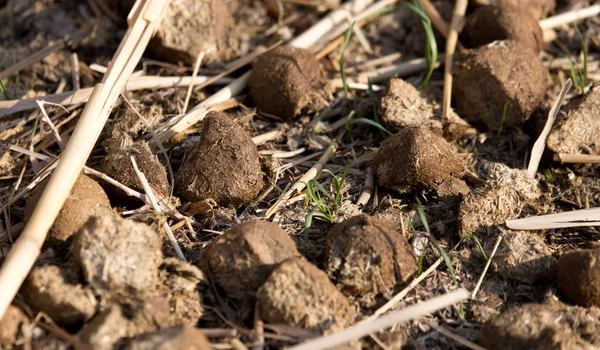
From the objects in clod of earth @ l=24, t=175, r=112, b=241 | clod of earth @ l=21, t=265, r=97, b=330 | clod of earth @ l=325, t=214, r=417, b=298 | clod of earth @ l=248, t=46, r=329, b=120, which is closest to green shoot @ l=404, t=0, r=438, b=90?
clod of earth @ l=248, t=46, r=329, b=120

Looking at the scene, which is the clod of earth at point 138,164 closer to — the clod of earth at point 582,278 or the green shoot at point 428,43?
the green shoot at point 428,43

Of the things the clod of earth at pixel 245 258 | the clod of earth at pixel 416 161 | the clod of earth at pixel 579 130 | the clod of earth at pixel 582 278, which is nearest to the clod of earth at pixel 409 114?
the clod of earth at pixel 416 161

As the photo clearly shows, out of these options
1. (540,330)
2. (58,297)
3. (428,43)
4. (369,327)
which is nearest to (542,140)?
(428,43)

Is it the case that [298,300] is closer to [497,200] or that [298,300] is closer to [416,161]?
[416,161]

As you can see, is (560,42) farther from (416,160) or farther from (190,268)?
(190,268)

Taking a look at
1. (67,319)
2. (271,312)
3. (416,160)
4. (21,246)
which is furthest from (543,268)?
(21,246)
